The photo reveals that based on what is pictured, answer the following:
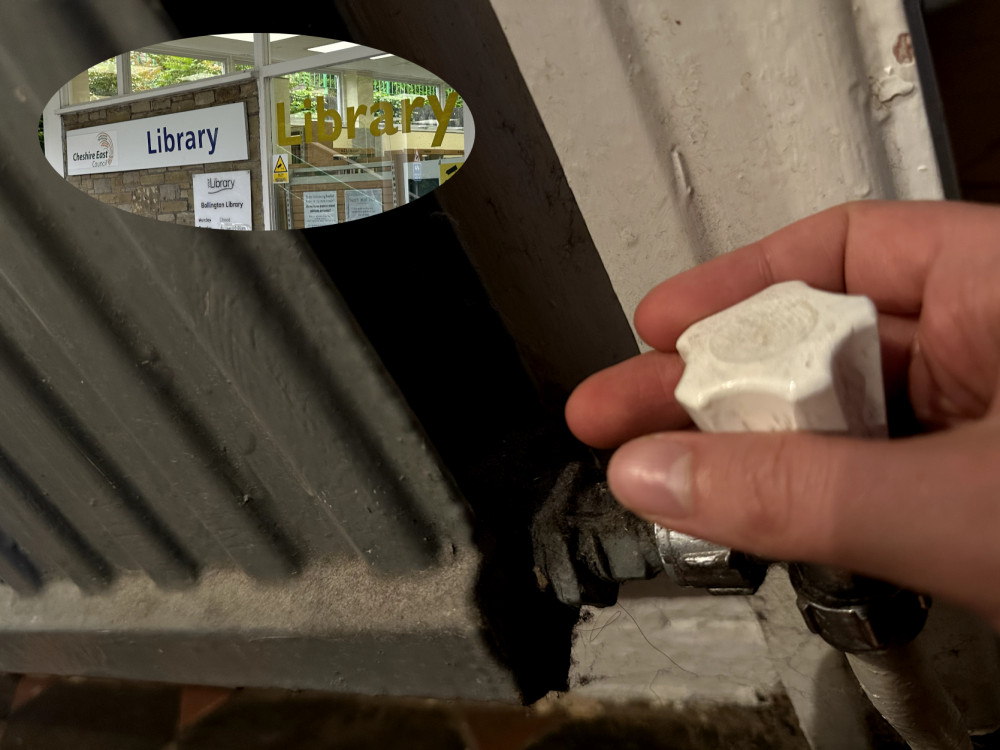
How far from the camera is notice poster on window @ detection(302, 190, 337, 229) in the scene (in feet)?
1.47

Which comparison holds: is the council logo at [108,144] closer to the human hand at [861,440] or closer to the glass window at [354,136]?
the glass window at [354,136]

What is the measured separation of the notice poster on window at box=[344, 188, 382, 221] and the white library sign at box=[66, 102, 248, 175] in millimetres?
73

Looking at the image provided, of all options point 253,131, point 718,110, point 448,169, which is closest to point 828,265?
point 718,110

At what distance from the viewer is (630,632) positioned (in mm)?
681

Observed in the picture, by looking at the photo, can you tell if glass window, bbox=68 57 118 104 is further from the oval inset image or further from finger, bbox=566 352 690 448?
finger, bbox=566 352 690 448

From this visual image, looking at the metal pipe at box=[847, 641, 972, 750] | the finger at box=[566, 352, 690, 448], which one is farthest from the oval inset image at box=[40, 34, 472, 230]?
the metal pipe at box=[847, 641, 972, 750]

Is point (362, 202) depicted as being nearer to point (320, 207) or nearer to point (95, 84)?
point (320, 207)

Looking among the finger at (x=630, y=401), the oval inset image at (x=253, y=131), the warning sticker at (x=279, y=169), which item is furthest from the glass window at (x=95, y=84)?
the finger at (x=630, y=401)

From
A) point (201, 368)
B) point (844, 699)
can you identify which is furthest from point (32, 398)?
point (844, 699)

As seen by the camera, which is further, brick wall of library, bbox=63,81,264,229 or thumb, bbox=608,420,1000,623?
brick wall of library, bbox=63,81,264,229

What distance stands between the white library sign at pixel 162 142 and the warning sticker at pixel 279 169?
0.02 m

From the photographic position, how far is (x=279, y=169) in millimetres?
474

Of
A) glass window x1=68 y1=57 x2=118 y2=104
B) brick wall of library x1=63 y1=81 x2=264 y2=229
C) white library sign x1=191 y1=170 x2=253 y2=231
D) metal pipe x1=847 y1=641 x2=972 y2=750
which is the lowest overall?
metal pipe x1=847 y1=641 x2=972 y2=750

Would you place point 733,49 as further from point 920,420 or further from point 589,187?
point 920,420
